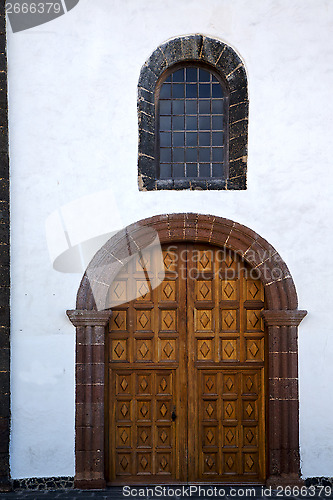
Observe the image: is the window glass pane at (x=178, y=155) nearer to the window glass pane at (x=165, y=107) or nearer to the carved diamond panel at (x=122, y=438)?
the window glass pane at (x=165, y=107)

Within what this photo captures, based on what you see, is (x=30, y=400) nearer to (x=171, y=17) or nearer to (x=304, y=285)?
(x=304, y=285)

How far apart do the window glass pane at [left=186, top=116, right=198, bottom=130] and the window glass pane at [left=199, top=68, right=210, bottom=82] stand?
0.45m

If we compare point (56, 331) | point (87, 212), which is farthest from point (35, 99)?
point (56, 331)

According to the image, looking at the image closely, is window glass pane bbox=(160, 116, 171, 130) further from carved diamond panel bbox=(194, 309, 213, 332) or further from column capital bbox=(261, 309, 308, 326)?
column capital bbox=(261, 309, 308, 326)

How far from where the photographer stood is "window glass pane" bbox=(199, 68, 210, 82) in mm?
7059

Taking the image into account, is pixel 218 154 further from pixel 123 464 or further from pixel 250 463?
pixel 123 464

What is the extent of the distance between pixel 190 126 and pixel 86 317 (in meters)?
2.46

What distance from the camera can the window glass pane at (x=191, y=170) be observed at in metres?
6.98

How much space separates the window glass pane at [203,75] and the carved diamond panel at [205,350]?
9.75 ft

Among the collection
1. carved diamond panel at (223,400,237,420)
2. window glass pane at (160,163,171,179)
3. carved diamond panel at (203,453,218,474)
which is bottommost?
carved diamond panel at (203,453,218,474)

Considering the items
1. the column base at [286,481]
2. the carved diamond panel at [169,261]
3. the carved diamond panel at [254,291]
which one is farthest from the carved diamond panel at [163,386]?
the column base at [286,481]

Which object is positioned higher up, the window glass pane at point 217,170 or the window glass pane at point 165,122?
the window glass pane at point 165,122

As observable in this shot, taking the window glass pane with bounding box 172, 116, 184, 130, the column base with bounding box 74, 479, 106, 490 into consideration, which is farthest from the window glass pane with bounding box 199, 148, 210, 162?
the column base with bounding box 74, 479, 106, 490

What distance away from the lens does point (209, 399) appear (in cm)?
675
